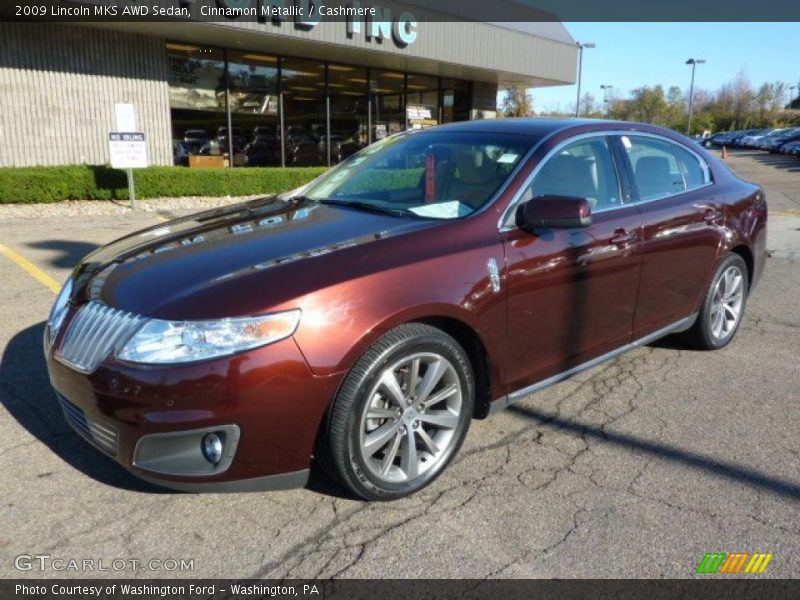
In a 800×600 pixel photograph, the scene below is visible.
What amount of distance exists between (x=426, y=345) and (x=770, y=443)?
6.59 feet

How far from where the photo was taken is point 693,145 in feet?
15.7

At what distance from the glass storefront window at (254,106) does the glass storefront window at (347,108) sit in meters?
2.11

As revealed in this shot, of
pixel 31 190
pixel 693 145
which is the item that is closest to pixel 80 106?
pixel 31 190

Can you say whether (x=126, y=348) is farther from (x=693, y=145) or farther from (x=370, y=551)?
(x=693, y=145)

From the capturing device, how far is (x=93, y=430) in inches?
104

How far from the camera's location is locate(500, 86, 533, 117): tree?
36.9 meters

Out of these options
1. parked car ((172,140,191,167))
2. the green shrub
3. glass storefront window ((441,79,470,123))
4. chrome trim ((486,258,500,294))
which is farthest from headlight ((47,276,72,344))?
glass storefront window ((441,79,470,123))

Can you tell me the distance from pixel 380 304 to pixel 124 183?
11.7m

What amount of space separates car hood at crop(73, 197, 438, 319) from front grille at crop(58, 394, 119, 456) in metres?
0.46

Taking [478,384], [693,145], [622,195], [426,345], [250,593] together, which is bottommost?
[250,593]

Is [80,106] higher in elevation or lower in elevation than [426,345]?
higher

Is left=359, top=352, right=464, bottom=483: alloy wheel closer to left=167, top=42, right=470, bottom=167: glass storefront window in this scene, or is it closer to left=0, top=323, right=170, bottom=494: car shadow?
left=0, top=323, right=170, bottom=494: car shadow

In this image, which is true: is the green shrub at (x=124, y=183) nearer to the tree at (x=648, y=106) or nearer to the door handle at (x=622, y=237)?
the door handle at (x=622, y=237)

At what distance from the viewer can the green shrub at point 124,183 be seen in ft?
37.7
